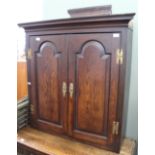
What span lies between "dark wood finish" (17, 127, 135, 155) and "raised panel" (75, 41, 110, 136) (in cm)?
14

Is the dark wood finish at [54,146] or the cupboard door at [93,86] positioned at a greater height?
the cupboard door at [93,86]

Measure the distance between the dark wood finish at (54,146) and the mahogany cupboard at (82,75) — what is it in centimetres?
5

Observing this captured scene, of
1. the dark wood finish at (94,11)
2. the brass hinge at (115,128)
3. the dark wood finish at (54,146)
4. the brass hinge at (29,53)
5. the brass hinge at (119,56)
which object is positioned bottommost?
the dark wood finish at (54,146)

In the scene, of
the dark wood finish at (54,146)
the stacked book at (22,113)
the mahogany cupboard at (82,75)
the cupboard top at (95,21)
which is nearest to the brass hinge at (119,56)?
the mahogany cupboard at (82,75)

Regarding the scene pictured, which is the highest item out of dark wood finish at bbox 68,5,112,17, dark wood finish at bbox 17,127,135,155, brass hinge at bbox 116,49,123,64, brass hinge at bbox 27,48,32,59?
dark wood finish at bbox 68,5,112,17

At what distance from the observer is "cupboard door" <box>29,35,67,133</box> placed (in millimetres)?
1284

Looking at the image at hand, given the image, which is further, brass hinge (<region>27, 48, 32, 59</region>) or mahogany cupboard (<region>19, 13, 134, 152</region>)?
brass hinge (<region>27, 48, 32, 59</region>)

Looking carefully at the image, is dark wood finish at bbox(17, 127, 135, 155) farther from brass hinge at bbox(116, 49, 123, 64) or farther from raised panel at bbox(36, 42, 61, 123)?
brass hinge at bbox(116, 49, 123, 64)

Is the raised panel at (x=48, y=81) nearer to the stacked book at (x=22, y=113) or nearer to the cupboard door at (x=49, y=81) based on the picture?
the cupboard door at (x=49, y=81)

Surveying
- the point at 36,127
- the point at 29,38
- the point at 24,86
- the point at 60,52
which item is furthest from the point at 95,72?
the point at 24,86

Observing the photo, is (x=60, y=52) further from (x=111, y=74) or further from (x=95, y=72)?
(x=111, y=74)

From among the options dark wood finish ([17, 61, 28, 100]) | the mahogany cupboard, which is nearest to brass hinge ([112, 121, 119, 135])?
the mahogany cupboard

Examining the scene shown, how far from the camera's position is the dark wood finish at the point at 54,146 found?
3.97 ft
